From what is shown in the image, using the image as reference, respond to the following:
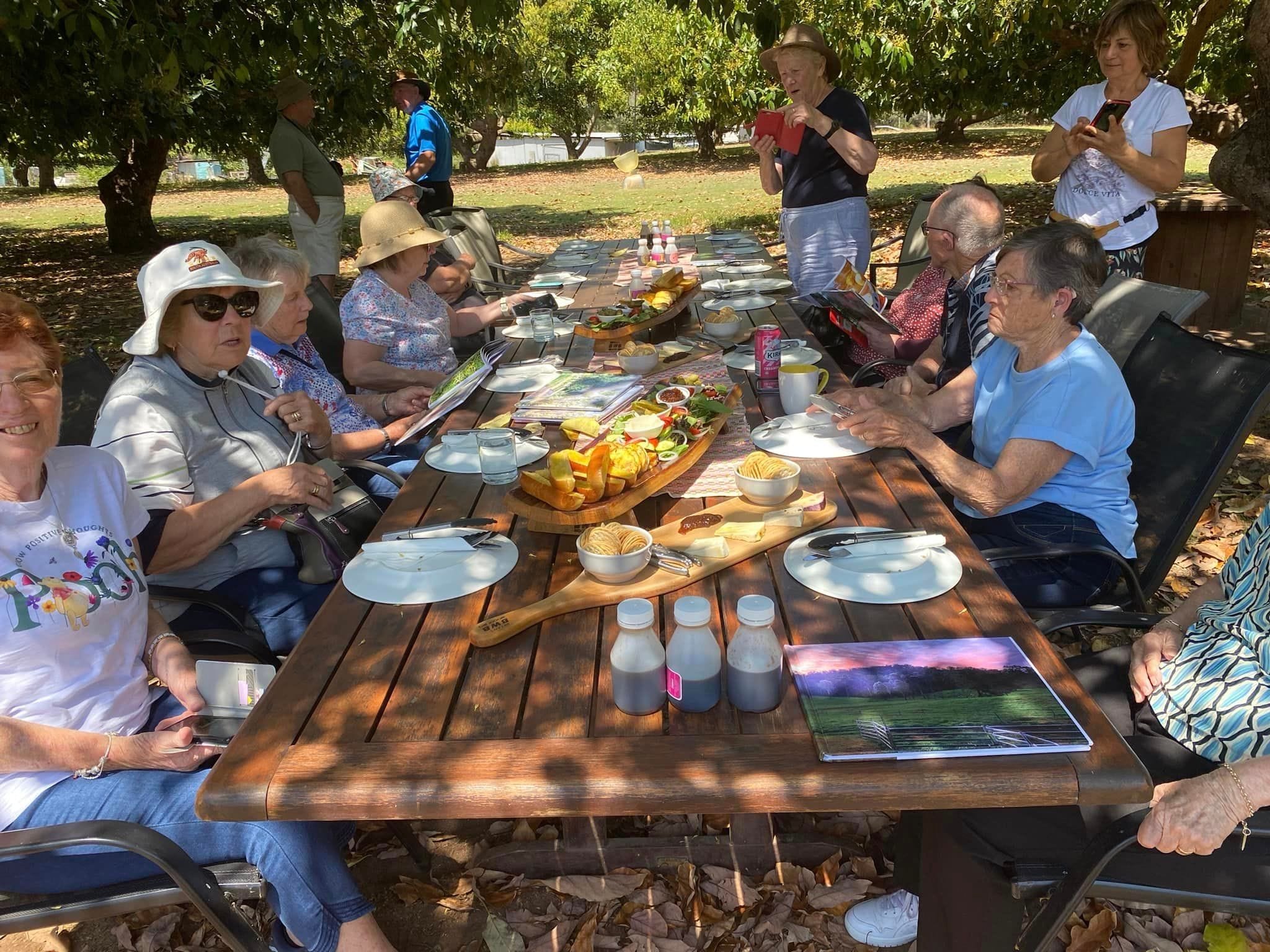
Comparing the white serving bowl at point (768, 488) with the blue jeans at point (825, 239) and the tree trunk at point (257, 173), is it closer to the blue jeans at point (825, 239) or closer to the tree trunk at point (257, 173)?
the blue jeans at point (825, 239)

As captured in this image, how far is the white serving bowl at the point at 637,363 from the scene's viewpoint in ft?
10.8

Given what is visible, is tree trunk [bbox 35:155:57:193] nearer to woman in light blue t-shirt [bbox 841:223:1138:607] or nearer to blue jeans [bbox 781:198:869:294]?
blue jeans [bbox 781:198:869:294]

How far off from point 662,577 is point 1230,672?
119 centimetres

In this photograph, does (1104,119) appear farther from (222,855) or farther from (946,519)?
(222,855)

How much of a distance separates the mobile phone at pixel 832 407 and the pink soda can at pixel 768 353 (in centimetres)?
42

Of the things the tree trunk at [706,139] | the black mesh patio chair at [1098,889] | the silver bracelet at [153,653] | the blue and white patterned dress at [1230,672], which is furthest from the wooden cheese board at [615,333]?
the tree trunk at [706,139]

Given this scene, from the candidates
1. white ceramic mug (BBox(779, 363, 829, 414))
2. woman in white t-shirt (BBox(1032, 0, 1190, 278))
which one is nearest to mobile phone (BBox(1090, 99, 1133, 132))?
woman in white t-shirt (BBox(1032, 0, 1190, 278))

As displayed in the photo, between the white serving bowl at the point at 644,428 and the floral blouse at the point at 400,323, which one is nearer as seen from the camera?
the white serving bowl at the point at 644,428

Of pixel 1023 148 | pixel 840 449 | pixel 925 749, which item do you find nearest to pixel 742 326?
pixel 840 449

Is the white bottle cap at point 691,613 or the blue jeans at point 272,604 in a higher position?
the white bottle cap at point 691,613

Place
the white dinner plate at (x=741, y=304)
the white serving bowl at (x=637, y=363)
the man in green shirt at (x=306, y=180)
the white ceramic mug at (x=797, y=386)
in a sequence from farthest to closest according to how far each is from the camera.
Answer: the man in green shirt at (x=306, y=180), the white dinner plate at (x=741, y=304), the white serving bowl at (x=637, y=363), the white ceramic mug at (x=797, y=386)

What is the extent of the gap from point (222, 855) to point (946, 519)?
1.71m

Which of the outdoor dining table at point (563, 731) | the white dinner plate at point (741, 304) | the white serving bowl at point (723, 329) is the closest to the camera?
the outdoor dining table at point (563, 731)

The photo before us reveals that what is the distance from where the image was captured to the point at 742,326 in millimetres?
4031
